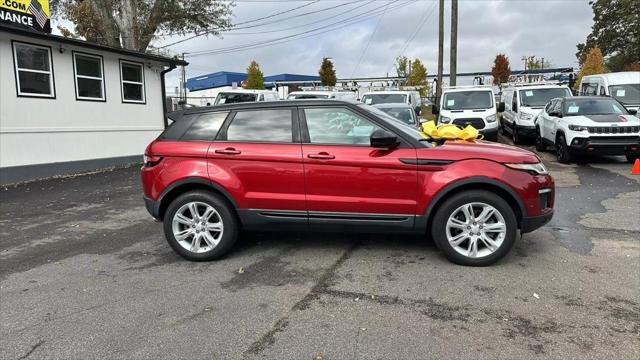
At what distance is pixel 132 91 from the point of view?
14.2 metres

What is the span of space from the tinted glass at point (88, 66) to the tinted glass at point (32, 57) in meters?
0.89

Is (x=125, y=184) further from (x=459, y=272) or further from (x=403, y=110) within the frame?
(x=459, y=272)

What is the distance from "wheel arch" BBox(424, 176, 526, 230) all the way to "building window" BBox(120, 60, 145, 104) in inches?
464

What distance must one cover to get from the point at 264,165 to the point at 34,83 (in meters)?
9.26

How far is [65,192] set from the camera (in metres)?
9.79

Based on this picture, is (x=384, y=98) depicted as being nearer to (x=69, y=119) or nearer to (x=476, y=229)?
(x=69, y=119)

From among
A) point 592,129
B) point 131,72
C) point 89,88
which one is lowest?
point 592,129

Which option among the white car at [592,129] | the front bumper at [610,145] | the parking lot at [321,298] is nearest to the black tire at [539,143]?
the white car at [592,129]

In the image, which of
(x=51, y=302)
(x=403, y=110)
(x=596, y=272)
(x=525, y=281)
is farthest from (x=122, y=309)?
(x=403, y=110)

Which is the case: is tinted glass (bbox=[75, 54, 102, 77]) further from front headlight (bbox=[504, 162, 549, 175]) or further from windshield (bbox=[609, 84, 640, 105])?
windshield (bbox=[609, 84, 640, 105])

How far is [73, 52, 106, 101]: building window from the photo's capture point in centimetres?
1234

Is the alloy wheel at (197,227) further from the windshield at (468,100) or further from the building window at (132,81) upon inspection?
the windshield at (468,100)

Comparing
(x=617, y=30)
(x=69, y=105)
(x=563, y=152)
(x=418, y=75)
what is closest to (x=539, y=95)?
(x=563, y=152)

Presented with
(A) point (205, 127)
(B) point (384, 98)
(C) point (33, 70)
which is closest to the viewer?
(A) point (205, 127)
